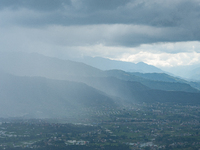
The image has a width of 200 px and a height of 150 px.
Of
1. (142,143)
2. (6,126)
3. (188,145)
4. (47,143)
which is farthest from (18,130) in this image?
(188,145)

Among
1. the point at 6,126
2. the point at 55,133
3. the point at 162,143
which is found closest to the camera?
the point at 162,143

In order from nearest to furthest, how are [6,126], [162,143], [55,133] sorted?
[162,143], [55,133], [6,126]

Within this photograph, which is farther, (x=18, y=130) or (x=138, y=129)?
(x=138, y=129)

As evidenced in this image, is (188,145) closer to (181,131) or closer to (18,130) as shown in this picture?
(181,131)

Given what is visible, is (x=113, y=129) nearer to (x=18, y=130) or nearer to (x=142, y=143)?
(x=142, y=143)

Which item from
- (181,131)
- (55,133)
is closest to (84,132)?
(55,133)

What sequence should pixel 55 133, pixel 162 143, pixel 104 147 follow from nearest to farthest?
pixel 104 147, pixel 162 143, pixel 55 133

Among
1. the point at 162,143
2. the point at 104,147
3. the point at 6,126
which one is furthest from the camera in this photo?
the point at 6,126

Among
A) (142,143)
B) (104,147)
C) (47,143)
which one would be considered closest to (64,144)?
(47,143)

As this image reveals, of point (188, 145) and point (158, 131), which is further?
point (158, 131)
